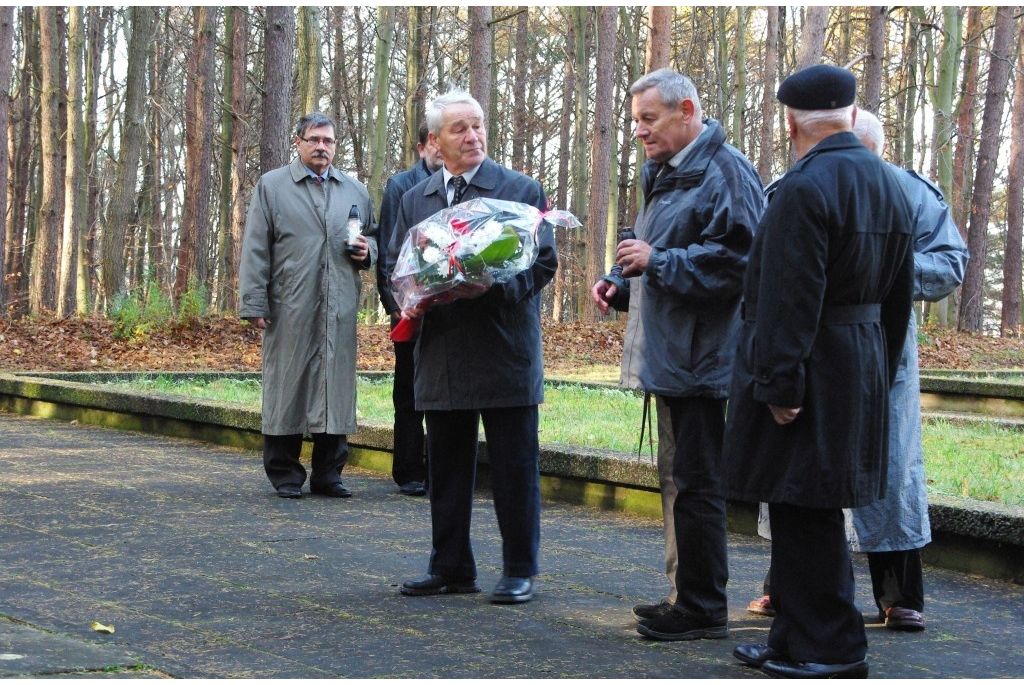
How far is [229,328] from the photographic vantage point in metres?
19.2

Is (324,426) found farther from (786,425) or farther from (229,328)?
(229,328)

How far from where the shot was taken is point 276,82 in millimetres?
17703

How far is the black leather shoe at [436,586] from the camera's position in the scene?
17.7 ft

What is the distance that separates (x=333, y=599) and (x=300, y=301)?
127 inches

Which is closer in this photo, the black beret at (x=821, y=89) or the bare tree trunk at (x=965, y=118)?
the black beret at (x=821, y=89)

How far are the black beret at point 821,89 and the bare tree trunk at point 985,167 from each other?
23.6 metres

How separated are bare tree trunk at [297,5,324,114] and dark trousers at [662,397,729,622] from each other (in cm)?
2078

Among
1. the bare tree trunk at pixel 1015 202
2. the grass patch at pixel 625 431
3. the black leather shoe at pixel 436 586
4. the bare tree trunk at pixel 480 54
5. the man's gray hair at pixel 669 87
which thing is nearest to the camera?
the man's gray hair at pixel 669 87

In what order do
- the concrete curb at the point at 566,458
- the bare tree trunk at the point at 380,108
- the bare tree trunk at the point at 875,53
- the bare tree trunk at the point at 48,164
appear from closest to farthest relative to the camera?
1. the concrete curb at the point at 566,458
2. the bare tree trunk at the point at 875,53
3. the bare tree trunk at the point at 48,164
4. the bare tree trunk at the point at 380,108

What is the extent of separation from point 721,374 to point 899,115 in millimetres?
37220

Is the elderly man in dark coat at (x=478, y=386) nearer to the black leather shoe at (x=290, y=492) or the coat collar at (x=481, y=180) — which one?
the coat collar at (x=481, y=180)

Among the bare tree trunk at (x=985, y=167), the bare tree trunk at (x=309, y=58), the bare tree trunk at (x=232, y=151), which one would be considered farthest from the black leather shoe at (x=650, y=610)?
the bare tree trunk at (x=985, y=167)

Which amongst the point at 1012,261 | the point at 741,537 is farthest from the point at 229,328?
the point at 1012,261

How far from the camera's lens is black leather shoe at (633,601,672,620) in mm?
4756
